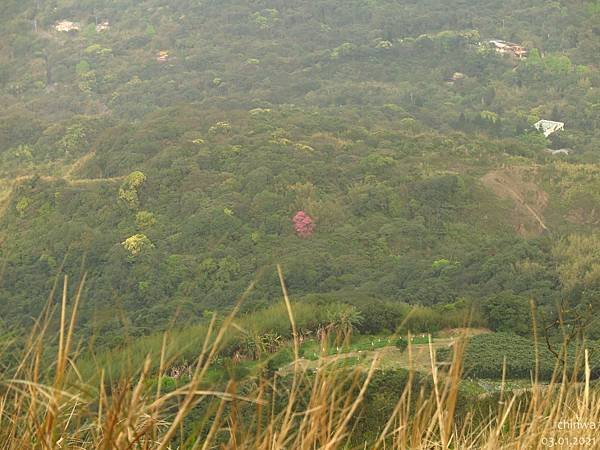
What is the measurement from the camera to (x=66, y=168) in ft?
155

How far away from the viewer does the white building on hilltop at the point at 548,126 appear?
5323cm

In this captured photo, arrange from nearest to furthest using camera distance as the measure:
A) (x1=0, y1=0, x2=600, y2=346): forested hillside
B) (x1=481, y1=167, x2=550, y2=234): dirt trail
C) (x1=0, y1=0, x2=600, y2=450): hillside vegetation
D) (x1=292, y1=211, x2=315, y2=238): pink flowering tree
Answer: (x1=0, y1=0, x2=600, y2=450): hillside vegetation < (x1=0, y1=0, x2=600, y2=346): forested hillside < (x1=292, y1=211, x2=315, y2=238): pink flowering tree < (x1=481, y1=167, x2=550, y2=234): dirt trail

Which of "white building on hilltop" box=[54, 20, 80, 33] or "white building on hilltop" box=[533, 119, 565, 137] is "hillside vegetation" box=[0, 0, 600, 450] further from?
"white building on hilltop" box=[54, 20, 80, 33]

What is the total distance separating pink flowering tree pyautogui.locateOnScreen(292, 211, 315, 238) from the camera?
1312 inches

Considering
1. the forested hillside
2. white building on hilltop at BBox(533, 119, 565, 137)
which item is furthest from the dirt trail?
white building on hilltop at BBox(533, 119, 565, 137)

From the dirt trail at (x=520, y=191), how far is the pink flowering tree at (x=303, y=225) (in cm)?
866

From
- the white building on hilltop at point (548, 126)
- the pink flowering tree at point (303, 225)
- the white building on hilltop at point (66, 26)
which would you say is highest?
the pink flowering tree at point (303, 225)

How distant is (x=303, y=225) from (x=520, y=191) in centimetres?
1023

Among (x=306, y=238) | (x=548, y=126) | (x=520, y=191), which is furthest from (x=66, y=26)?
(x=520, y=191)

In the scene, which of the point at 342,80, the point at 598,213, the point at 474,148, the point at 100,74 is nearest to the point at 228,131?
the point at 474,148

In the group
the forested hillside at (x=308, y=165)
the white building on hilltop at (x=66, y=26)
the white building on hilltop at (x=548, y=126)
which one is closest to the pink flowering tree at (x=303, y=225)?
the forested hillside at (x=308, y=165)

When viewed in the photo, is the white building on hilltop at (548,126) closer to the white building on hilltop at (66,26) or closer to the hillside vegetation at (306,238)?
the hillside vegetation at (306,238)

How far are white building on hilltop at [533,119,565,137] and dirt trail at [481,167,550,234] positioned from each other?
16.6 metres

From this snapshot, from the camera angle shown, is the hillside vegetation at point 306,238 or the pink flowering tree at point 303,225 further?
the pink flowering tree at point 303,225
